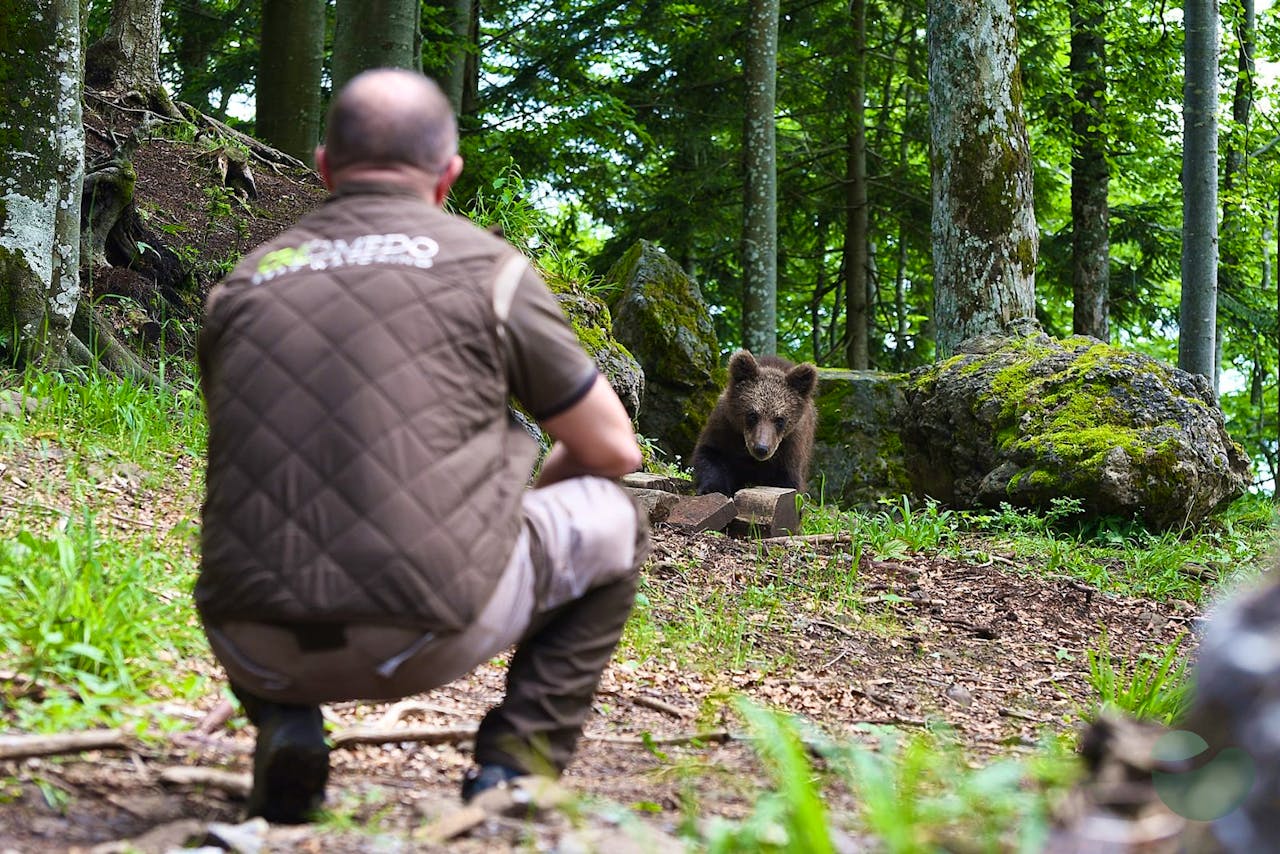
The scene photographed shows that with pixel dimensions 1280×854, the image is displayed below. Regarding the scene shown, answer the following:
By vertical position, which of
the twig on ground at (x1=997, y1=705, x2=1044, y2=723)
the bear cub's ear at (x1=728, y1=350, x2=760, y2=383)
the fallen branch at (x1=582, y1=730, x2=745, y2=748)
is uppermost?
the bear cub's ear at (x1=728, y1=350, x2=760, y2=383)

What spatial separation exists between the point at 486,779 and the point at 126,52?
30.4 ft

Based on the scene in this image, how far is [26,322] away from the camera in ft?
20.4

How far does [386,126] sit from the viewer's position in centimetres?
286

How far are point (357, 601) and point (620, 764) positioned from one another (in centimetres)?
146

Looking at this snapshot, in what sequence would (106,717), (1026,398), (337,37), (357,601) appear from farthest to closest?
(337,37) → (1026,398) → (106,717) → (357,601)

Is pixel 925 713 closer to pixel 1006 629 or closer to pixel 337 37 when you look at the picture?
pixel 1006 629

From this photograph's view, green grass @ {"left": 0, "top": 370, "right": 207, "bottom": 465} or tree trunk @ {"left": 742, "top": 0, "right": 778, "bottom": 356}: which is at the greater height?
tree trunk @ {"left": 742, "top": 0, "right": 778, "bottom": 356}

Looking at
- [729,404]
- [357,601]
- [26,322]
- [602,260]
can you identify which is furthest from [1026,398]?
[602,260]

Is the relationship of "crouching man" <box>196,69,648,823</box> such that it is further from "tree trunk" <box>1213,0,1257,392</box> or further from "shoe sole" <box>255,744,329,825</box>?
"tree trunk" <box>1213,0,1257,392</box>

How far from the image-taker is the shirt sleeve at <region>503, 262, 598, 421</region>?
2.77 meters

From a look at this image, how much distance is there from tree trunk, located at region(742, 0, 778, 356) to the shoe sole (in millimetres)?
11089

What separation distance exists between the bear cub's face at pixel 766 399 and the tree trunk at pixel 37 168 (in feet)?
15.5

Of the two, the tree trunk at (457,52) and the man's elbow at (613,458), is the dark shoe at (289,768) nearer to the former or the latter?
the man's elbow at (613,458)

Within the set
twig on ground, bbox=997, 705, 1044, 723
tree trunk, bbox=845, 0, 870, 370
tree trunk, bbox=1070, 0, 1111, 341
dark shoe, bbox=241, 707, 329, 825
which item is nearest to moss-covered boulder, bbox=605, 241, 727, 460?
twig on ground, bbox=997, 705, 1044, 723
